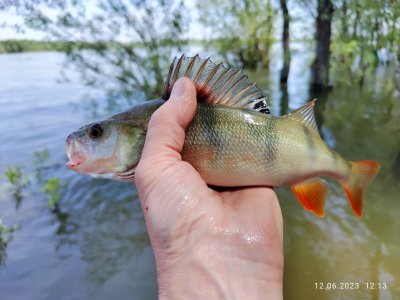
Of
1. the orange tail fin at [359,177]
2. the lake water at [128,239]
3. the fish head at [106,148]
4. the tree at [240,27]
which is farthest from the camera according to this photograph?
the tree at [240,27]

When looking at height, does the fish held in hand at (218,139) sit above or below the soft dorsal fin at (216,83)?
below

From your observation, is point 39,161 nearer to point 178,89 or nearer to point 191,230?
point 178,89

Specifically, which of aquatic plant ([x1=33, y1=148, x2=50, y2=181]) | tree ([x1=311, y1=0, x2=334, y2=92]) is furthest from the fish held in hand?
tree ([x1=311, y1=0, x2=334, y2=92])

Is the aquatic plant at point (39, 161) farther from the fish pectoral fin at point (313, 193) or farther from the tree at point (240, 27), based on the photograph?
the tree at point (240, 27)

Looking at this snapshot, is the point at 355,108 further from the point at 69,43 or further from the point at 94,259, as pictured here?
the point at 94,259

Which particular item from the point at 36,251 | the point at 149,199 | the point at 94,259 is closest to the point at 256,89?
the point at 149,199

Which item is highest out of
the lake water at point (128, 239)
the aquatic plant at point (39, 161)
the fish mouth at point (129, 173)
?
the fish mouth at point (129, 173)

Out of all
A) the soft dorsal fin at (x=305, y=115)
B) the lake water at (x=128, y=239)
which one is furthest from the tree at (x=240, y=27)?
the soft dorsal fin at (x=305, y=115)
